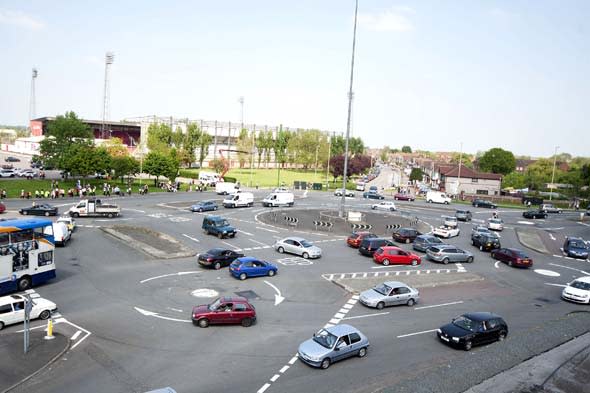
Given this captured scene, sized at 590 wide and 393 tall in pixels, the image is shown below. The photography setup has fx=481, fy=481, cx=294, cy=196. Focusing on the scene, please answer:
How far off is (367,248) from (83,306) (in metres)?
22.6

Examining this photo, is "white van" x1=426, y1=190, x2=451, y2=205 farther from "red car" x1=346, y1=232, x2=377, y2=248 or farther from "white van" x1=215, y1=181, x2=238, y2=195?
"red car" x1=346, y1=232, x2=377, y2=248

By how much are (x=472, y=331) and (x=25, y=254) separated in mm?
24070

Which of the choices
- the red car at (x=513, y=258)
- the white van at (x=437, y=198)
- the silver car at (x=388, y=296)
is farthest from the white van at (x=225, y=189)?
the silver car at (x=388, y=296)

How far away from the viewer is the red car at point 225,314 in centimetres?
2306

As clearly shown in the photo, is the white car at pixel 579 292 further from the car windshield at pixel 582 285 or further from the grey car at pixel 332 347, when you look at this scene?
the grey car at pixel 332 347

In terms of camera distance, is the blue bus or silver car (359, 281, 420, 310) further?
silver car (359, 281, 420, 310)

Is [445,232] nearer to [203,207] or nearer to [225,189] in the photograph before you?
[203,207]

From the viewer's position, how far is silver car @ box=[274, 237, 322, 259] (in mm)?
38438

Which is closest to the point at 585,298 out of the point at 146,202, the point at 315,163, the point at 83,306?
the point at 83,306

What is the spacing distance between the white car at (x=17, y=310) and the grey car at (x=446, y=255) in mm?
28773

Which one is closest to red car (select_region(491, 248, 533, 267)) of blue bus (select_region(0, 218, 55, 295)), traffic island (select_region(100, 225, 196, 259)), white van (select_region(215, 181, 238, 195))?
traffic island (select_region(100, 225, 196, 259))

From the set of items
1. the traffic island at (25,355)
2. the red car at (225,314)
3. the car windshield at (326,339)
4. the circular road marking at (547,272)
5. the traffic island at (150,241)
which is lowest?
the traffic island at (25,355)

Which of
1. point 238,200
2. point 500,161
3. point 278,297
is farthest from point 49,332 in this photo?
point 500,161

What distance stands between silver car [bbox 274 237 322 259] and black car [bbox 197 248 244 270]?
19.3ft
